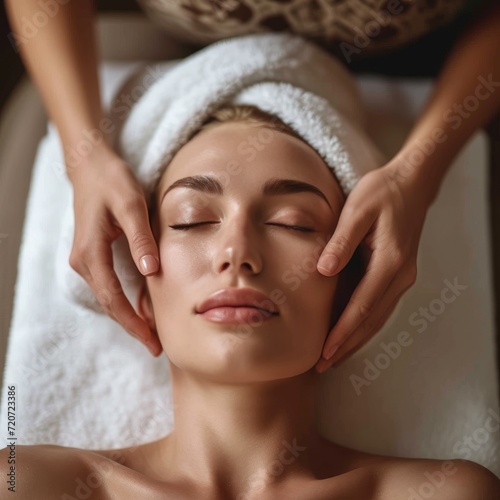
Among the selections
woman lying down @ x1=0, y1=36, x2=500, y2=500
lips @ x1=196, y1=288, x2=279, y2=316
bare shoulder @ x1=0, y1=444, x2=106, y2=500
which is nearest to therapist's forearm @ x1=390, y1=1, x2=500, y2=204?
woman lying down @ x1=0, y1=36, x2=500, y2=500

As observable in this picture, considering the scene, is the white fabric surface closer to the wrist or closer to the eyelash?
the wrist

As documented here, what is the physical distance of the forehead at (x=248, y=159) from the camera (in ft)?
3.43

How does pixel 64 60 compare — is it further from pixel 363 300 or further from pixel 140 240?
pixel 363 300

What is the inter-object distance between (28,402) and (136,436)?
0.20 meters

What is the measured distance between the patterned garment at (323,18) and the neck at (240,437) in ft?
2.32

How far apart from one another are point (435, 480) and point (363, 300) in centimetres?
29

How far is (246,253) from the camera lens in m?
0.97

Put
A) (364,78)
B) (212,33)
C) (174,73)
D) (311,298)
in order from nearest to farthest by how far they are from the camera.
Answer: (311,298) → (174,73) → (212,33) → (364,78)

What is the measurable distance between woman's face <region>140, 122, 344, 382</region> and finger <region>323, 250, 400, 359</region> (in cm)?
2

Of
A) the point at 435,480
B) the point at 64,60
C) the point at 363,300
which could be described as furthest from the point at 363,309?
the point at 64,60

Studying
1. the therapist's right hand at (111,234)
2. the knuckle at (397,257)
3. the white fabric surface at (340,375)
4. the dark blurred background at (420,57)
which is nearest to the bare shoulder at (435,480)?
the white fabric surface at (340,375)

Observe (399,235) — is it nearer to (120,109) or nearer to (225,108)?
(225,108)

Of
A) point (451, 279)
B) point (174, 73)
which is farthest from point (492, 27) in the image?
point (174, 73)

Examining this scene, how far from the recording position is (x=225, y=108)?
120 cm
